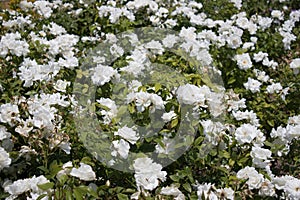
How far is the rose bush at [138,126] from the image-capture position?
88.6 inches

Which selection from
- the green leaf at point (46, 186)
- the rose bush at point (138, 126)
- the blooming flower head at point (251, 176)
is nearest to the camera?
the green leaf at point (46, 186)

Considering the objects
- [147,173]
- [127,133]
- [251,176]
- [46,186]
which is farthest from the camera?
[251,176]

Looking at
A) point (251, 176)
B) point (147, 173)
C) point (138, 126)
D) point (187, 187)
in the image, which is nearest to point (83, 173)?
point (147, 173)

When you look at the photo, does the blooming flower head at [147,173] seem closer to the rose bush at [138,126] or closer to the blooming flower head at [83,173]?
the rose bush at [138,126]

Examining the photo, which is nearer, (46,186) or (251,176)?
(46,186)

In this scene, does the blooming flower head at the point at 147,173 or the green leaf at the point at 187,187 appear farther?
the green leaf at the point at 187,187

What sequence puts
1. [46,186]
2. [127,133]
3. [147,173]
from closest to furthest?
[46,186], [147,173], [127,133]

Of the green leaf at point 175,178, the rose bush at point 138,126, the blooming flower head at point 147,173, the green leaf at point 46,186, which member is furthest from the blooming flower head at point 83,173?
the green leaf at point 175,178

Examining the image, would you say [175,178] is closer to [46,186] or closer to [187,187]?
[187,187]

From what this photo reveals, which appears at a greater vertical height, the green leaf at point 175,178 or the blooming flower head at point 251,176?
the green leaf at point 175,178

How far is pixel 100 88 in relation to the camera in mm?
2670

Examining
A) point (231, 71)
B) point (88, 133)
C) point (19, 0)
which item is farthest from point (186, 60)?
point (19, 0)

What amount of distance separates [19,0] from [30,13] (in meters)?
0.48

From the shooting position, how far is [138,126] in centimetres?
240
